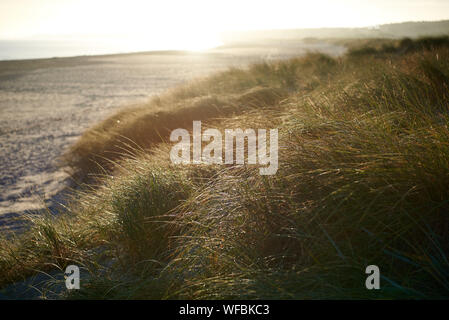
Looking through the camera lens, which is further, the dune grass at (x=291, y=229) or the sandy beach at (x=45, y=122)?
the sandy beach at (x=45, y=122)

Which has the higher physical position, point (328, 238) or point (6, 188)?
point (328, 238)

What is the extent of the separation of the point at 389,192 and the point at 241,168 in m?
0.94

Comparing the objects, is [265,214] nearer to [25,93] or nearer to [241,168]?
[241,168]

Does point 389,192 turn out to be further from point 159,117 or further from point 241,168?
point 159,117

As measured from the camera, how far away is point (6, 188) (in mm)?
5129

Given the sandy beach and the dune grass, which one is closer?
the dune grass

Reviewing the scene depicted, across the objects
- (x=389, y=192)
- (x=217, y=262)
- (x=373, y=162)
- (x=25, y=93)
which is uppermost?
(x=25, y=93)

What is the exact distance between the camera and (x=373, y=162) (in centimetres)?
165

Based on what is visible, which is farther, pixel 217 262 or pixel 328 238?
pixel 217 262

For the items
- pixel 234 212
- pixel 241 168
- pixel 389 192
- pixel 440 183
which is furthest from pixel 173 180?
pixel 440 183

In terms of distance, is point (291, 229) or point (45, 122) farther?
point (45, 122)

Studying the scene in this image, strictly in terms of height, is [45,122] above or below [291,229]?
above
